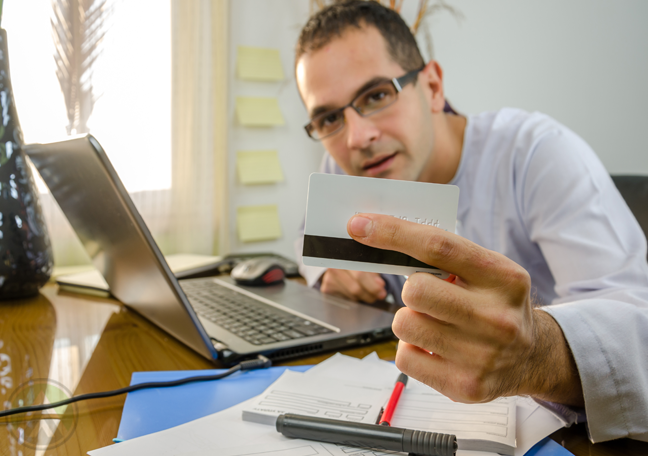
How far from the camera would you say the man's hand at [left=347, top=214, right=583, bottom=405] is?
0.34 metres

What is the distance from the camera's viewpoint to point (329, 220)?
0.37 meters

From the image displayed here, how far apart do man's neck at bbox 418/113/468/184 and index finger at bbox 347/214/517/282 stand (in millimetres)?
777

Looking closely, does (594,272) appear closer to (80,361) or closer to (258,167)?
(80,361)

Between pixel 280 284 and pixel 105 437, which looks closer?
pixel 105 437

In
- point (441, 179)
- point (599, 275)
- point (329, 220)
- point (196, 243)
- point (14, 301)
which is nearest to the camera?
point (329, 220)

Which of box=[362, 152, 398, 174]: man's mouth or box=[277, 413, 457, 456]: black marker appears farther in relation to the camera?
box=[362, 152, 398, 174]: man's mouth

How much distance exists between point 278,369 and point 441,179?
72 centimetres

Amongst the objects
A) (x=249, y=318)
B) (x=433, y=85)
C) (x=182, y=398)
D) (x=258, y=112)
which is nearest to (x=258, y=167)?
(x=258, y=112)

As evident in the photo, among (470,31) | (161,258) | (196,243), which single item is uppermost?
(470,31)

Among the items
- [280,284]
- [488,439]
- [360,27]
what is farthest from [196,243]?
[488,439]

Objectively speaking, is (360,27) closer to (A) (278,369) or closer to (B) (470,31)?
(A) (278,369)

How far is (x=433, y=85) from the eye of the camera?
3.66ft

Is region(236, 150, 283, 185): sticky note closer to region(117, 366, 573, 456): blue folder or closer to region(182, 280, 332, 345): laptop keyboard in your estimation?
region(182, 280, 332, 345): laptop keyboard

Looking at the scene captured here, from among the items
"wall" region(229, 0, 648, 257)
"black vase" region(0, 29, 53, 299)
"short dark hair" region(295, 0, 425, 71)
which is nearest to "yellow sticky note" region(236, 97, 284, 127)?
"wall" region(229, 0, 648, 257)
